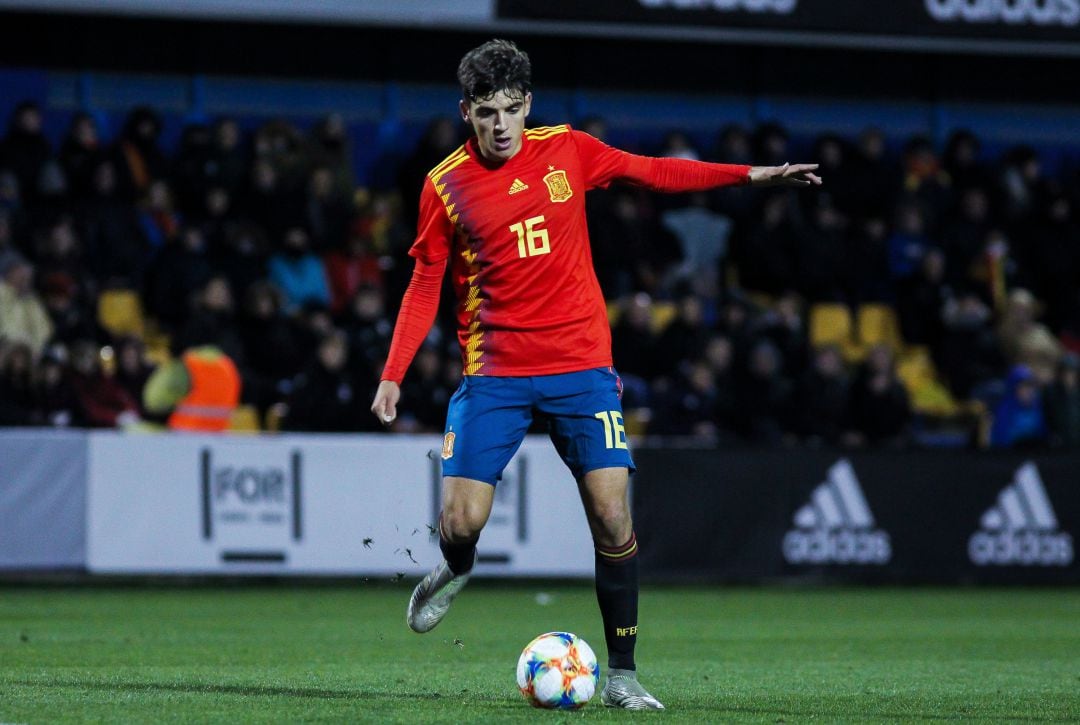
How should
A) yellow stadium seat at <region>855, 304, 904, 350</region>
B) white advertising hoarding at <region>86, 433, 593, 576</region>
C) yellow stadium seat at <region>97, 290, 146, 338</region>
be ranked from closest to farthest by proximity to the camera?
white advertising hoarding at <region>86, 433, 593, 576</region>
yellow stadium seat at <region>97, 290, 146, 338</region>
yellow stadium seat at <region>855, 304, 904, 350</region>

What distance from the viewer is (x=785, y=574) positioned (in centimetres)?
1490

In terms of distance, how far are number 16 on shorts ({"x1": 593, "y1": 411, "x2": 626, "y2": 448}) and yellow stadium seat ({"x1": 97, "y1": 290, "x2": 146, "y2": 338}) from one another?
1051 cm

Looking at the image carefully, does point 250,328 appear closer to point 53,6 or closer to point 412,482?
point 412,482

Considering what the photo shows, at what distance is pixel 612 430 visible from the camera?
21.4 ft

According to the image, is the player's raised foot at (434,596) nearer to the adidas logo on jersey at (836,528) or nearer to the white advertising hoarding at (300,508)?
the white advertising hoarding at (300,508)

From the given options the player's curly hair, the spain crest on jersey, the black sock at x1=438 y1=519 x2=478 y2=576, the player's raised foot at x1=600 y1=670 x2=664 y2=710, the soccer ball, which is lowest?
the player's raised foot at x1=600 y1=670 x2=664 y2=710

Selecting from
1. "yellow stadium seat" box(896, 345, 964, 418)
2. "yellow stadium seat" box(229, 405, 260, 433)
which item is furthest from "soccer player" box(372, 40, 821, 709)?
"yellow stadium seat" box(896, 345, 964, 418)

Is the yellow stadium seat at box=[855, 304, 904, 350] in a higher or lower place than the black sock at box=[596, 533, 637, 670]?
higher

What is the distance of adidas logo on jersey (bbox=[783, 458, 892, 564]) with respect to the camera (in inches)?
588

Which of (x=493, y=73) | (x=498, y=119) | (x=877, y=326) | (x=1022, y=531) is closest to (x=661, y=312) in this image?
(x=877, y=326)

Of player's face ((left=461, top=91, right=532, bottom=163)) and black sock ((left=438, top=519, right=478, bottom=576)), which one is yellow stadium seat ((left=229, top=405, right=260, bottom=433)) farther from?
player's face ((left=461, top=91, right=532, bottom=163))

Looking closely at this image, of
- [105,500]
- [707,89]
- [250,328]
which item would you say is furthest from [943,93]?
[105,500]

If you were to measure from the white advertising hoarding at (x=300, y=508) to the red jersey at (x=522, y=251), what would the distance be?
23.2ft

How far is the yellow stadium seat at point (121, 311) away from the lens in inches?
647
